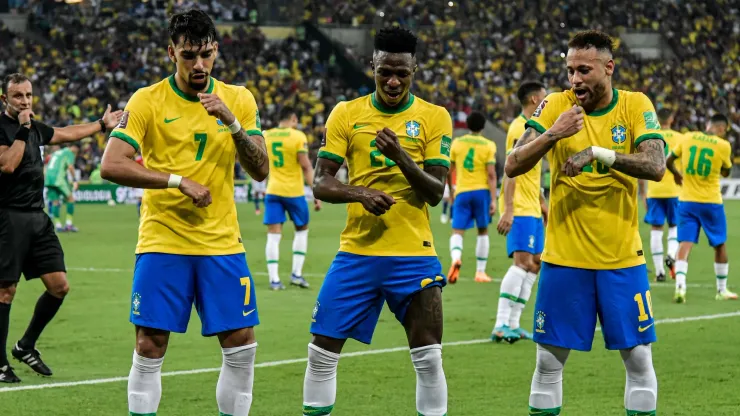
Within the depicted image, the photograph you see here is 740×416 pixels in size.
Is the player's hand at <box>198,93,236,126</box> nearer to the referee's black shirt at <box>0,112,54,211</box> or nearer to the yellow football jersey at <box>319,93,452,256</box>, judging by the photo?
the yellow football jersey at <box>319,93,452,256</box>

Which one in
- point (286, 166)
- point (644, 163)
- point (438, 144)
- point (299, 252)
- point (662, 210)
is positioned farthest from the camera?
point (662, 210)

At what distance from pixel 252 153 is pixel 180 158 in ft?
1.35

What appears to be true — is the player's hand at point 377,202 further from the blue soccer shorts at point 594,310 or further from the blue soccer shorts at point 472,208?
the blue soccer shorts at point 472,208

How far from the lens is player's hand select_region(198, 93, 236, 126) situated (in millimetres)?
6203

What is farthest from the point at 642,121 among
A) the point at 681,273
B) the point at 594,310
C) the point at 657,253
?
the point at 657,253

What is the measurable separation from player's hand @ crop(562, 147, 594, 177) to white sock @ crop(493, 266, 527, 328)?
17.8 ft

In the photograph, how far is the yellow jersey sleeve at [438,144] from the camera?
22.1 ft

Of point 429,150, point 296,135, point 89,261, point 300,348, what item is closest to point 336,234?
point 89,261

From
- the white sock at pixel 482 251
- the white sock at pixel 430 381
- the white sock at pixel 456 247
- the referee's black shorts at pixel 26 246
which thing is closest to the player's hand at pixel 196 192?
the white sock at pixel 430 381

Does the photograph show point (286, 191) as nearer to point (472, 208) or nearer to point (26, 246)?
point (472, 208)

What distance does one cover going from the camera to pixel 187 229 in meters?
6.52

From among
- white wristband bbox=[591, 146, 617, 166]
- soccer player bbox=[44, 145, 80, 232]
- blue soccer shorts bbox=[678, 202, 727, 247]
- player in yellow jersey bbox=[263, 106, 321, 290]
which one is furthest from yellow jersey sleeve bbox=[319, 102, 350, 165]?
soccer player bbox=[44, 145, 80, 232]

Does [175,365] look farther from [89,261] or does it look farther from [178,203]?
[89,261]

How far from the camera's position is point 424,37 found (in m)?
51.6
